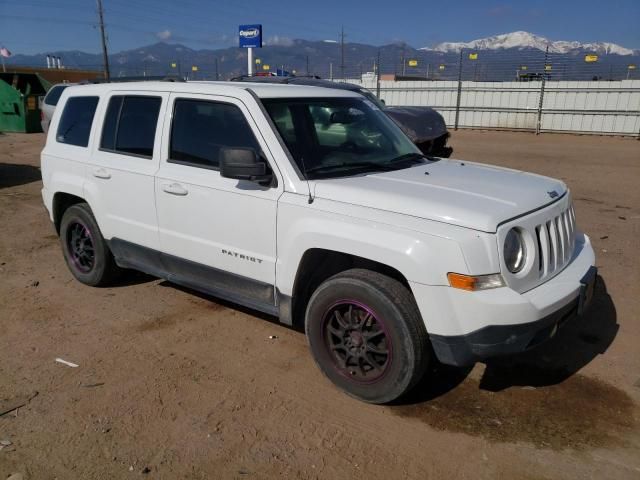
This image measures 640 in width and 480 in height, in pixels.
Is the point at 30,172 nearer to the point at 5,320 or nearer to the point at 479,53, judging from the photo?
the point at 5,320

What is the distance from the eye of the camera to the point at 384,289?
10.2 feet

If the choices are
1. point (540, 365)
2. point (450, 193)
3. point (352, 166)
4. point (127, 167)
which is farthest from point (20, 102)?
point (540, 365)

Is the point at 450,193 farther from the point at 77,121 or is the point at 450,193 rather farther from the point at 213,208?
the point at 77,121

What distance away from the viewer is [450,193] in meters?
3.26

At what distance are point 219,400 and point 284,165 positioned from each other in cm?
156

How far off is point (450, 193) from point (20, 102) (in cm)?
1901

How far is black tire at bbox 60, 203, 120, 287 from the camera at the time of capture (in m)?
5.01

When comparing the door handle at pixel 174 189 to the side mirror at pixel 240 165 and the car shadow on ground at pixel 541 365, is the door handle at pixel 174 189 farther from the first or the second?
the car shadow on ground at pixel 541 365

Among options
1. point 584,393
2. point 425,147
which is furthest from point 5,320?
point 425,147

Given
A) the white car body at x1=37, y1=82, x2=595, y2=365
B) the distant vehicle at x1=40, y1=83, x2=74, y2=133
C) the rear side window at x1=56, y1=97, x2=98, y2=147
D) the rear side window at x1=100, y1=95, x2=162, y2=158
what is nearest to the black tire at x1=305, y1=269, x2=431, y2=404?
the white car body at x1=37, y1=82, x2=595, y2=365

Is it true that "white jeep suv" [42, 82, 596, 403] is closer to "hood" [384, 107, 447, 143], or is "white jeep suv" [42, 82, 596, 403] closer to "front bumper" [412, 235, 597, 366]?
"front bumper" [412, 235, 597, 366]

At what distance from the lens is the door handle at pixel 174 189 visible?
4.02m

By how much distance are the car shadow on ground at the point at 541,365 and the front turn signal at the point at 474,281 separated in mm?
802

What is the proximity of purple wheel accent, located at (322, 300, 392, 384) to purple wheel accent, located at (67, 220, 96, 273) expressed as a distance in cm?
281
